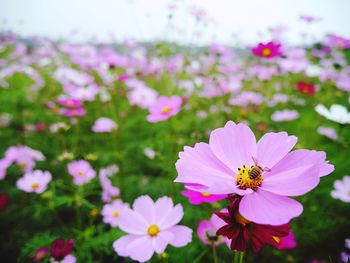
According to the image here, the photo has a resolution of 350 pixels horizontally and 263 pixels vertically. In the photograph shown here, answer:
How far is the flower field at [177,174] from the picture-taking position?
39 cm

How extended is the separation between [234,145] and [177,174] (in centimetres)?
82

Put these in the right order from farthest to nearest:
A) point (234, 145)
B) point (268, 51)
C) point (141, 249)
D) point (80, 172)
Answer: point (80, 172) < point (268, 51) < point (141, 249) < point (234, 145)

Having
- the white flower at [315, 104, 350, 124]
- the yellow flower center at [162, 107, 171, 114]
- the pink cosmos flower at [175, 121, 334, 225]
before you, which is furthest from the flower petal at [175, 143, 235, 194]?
the yellow flower center at [162, 107, 171, 114]

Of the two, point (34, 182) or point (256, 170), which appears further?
point (34, 182)

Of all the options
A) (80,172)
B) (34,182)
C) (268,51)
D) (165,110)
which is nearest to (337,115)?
(268,51)

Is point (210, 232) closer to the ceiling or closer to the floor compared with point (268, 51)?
closer to the floor

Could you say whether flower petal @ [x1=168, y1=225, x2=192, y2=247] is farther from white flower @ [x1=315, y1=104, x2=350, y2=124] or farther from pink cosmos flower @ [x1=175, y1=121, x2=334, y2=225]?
white flower @ [x1=315, y1=104, x2=350, y2=124]

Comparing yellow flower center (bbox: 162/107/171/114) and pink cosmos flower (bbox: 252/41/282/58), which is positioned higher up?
pink cosmos flower (bbox: 252/41/282/58)

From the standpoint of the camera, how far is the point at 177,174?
1.25m

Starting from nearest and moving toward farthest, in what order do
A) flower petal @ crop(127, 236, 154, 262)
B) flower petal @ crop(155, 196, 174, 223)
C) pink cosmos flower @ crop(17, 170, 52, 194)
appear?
flower petal @ crop(127, 236, 154, 262), flower petal @ crop(155, 196, 174, 223), pink cosmos flower @ crop(17, 170, 52, 194)

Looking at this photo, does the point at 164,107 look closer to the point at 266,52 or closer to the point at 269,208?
the point at 266,52

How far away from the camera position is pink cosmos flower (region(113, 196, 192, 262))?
0.57m

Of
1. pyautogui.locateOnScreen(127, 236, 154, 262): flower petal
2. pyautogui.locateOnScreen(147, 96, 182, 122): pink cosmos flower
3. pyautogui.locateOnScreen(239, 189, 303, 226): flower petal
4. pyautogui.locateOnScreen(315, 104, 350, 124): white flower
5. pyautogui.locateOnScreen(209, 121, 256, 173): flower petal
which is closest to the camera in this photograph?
pyautogui.locateOnScreen(239, 189, 303, 226): flower petal

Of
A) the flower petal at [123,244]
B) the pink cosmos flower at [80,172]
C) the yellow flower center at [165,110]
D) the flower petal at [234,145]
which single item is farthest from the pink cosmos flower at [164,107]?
the flower petal at [234,145]
